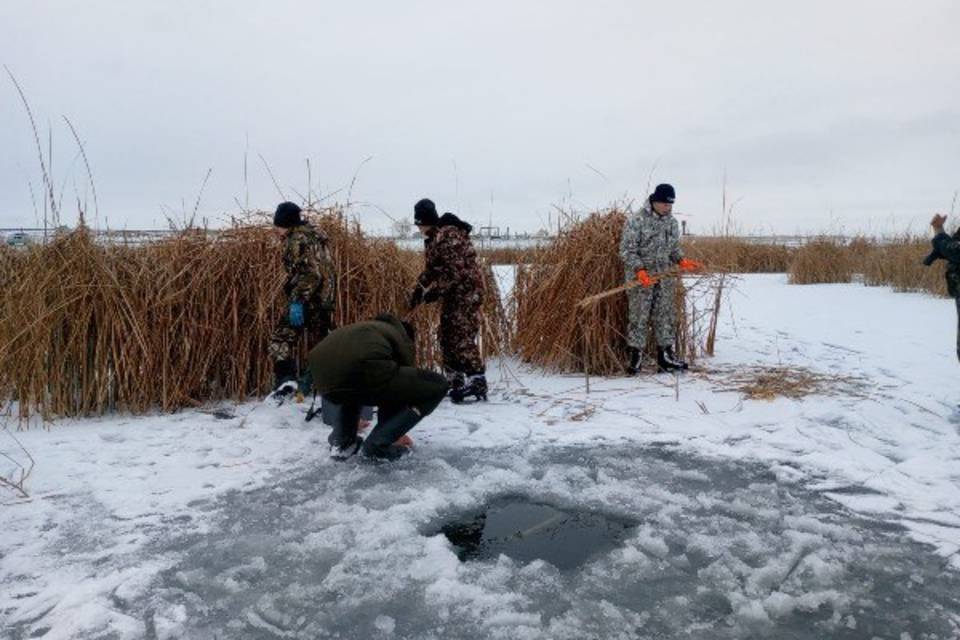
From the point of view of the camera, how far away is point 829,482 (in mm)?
3426

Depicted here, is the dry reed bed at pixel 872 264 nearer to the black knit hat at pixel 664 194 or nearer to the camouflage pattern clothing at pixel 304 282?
the black knit hat at pixel 664 194

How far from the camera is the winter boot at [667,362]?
6.27 metres

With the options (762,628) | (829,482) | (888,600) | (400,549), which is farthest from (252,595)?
(829,482)

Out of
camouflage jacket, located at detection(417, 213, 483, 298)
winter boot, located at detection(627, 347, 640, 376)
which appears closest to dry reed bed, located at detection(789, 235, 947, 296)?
winter boot, located at detection(627, 347, 640, 376)

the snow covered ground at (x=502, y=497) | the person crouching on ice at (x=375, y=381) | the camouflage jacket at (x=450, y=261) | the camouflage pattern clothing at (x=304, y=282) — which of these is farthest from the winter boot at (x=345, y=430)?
the camouflage jacket at (x=450, y=261)

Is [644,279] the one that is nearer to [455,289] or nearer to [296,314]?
[455,289]

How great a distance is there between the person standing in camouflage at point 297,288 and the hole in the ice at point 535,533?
8.05ft

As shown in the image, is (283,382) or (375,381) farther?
(283,382)

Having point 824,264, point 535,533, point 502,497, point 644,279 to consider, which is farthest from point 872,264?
point 535,533

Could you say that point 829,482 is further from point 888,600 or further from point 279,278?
point 279,278

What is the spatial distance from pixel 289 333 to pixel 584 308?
9.20 ft

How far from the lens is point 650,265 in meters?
6.11

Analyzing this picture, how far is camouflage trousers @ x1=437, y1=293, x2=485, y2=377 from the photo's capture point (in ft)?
17.3

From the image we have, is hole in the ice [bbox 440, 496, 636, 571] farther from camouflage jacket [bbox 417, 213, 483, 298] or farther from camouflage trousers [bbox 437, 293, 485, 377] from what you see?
camouflage jacket [bbox 417, 213, 483, 298]
